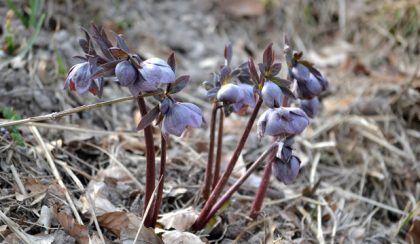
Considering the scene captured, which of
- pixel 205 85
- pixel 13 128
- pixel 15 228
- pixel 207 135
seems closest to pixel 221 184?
pixel 205 85

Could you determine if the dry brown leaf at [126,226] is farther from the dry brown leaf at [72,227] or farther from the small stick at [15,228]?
the small stick at [15,228]

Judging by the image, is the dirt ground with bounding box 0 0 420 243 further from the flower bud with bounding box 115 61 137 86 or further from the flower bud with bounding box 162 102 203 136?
the flower bud with bounding box 115 61 137 86

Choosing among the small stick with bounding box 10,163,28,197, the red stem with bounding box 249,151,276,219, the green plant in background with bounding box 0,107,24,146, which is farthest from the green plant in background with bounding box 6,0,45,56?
the red stem with bounding box 249,151,276,219

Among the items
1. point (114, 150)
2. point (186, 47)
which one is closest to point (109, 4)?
point (186, 47)

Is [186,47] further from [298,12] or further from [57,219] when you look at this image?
[57,219]

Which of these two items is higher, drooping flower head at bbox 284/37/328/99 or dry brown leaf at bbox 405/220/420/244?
drooping flower head at bbox 284/37/328/99

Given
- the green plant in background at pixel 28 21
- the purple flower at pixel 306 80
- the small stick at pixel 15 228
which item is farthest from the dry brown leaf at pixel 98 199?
the green plant in background at pixel 28 21

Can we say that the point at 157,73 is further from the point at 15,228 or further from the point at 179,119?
the point at 15,228
